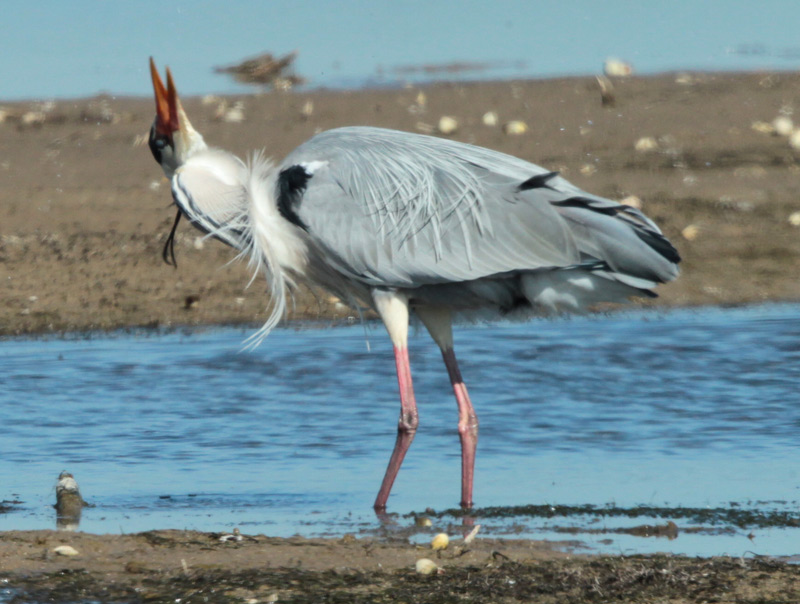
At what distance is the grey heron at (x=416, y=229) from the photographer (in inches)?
222

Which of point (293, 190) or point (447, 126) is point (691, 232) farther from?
point (293, 190)

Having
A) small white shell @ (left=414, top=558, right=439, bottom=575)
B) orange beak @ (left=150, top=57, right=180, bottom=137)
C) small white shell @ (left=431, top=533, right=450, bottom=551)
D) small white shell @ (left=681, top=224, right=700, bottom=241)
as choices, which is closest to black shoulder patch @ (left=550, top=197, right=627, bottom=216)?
small white shell @ (left=431, top=533, right=450, bottom=551)

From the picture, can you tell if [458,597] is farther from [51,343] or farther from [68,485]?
[51,343]

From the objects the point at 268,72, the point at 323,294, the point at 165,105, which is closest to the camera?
the point at 165,105

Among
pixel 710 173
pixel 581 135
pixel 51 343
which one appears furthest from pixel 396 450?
pixel 581 135

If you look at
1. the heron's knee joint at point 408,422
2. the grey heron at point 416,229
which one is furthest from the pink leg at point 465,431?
the heron's knee joint at point 408,422

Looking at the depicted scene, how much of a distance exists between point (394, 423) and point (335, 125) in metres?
8.21

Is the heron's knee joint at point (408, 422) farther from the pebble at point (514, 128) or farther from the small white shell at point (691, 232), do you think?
the pebble at point (514, 128)

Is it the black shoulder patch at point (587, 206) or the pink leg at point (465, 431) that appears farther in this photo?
the pink leg at point (465, 431)

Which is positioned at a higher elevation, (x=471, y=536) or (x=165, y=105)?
(x=165, y=105)

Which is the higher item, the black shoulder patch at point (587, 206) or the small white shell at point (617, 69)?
the small white shell at point (617, 69)

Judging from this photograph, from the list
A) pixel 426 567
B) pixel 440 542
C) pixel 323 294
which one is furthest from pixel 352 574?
pixel 323 294

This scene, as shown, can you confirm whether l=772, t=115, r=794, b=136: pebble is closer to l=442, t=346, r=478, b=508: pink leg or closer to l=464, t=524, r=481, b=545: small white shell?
l=442, t=346, r=478, b=508: pink leg

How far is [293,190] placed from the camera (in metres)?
5.97
